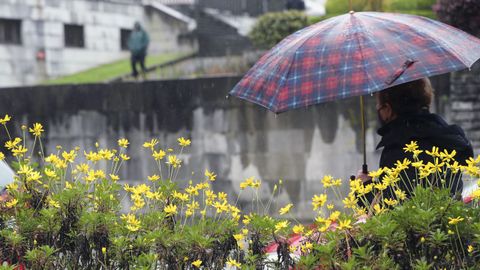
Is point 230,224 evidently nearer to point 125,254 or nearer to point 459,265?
point 125,254

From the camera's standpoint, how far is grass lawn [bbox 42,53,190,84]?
68.1 feet

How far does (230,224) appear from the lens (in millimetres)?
4090

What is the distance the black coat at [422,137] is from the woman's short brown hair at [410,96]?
66 mm

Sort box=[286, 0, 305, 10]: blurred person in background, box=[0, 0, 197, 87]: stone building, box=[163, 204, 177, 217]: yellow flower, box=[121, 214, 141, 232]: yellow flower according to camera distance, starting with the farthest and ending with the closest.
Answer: box=[286, 0, 305, 10]: blurred person in background < box=[0, 0, 197, 87]: stone building < box=[163, 204, 177, 217]: yellow flower < box=[121, 214, 141, 232]: yellow flower

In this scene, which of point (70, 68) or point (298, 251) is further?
point (70, 68)

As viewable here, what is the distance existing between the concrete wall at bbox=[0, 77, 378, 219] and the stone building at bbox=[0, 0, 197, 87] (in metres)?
7.98

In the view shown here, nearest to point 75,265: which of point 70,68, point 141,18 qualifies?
point 70,68

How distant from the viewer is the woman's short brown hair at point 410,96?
534cm

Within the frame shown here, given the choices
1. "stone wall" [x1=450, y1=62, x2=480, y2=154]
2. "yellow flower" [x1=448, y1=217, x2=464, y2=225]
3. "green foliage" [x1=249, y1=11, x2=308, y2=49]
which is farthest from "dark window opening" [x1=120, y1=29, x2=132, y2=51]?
"yellow flower" [x1=448, y1=217, x2=464, y2=225]

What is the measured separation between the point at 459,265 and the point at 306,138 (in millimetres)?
9768

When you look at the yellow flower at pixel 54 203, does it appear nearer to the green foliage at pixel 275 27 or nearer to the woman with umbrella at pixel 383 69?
the woman with umbrella at pixel 383 69

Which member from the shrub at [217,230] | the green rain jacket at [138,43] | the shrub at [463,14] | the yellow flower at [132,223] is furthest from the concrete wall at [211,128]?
the yellow flower at [132,223]

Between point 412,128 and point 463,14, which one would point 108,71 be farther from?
point 412,128

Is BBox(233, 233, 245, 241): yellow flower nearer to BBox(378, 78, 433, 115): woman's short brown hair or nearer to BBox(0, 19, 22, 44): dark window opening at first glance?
BBox(378, 78, 433, 115): woman's short brown hair
